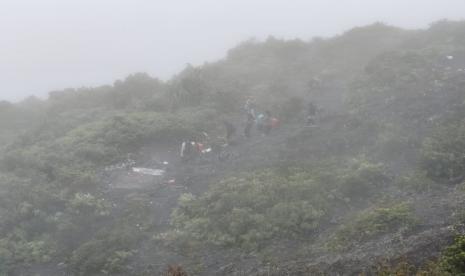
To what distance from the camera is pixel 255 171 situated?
18.5 m

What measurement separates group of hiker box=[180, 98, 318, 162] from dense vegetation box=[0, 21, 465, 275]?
0.64 metres

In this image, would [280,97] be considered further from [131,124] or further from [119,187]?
[119,187]

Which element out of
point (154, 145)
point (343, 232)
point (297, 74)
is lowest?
point (343, 232)

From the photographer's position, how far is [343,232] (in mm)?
12977

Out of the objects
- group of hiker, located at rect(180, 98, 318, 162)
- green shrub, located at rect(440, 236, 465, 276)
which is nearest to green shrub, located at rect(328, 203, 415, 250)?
green shrub, located at rect(440, 236, 465, 276)

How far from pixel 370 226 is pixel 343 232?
2.30ft

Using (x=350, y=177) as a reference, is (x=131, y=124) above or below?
above

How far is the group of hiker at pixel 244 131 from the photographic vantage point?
21953mm

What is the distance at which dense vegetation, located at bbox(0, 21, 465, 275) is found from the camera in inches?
535

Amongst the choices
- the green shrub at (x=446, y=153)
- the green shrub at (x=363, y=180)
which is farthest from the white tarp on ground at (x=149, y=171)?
the green shrub at (x=446, y=153)

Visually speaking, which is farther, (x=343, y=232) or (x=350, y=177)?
(x=350, y=177)

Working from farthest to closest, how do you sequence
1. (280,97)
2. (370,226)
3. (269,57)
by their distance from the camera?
1. (269,57)
2. (280,97)
3. (370,226)

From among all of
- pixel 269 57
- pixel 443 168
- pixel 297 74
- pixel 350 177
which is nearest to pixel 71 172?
pixel 350 177

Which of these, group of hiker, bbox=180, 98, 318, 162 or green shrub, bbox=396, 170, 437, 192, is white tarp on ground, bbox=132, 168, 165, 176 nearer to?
group of hiker, bbox=180, 98, 318, 162
